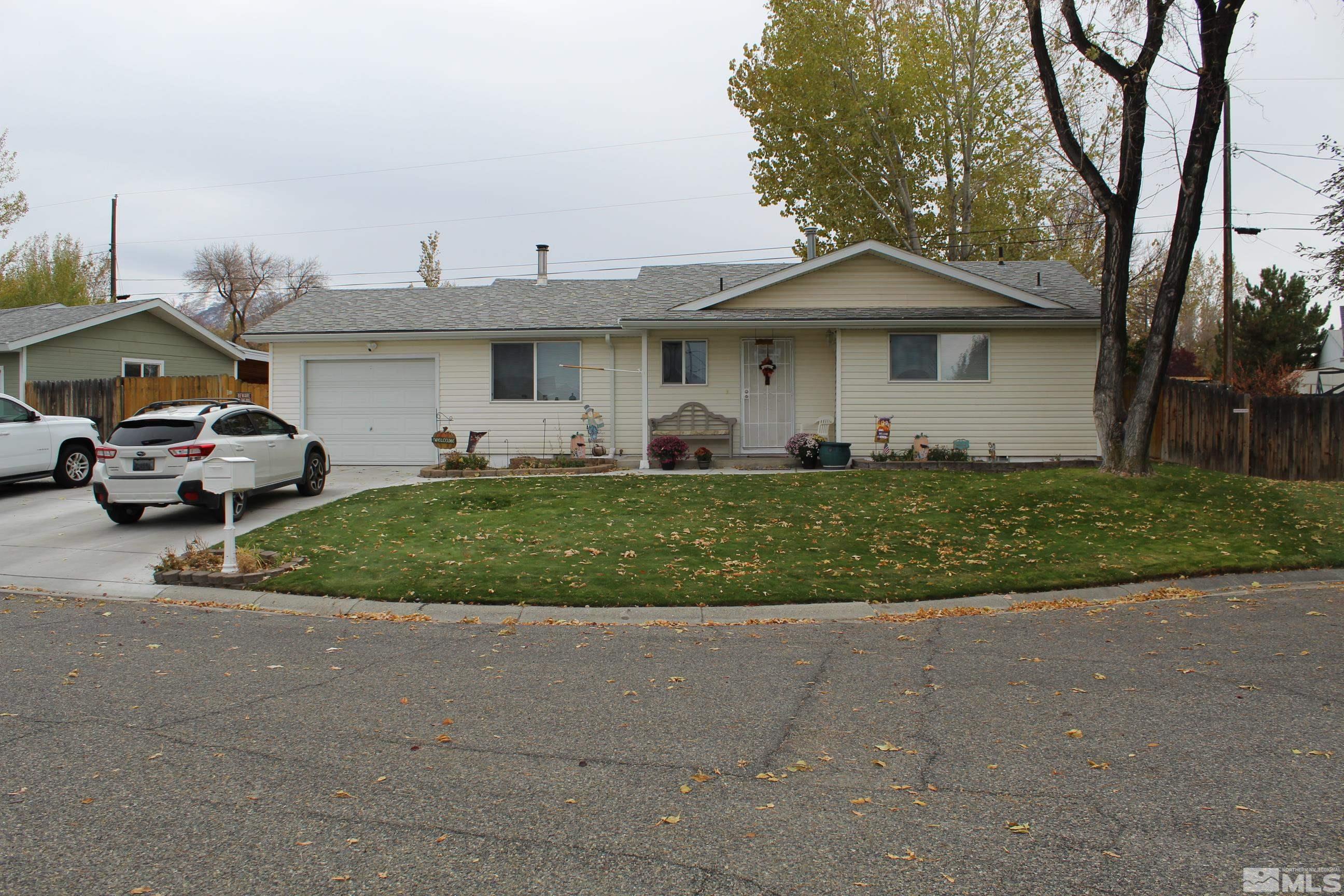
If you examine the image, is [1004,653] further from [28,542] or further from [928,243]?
[928,243]

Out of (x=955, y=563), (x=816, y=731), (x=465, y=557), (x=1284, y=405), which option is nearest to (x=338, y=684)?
(x=816, y=731)

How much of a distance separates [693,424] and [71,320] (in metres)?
16.0

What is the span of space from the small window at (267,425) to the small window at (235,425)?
0.11m

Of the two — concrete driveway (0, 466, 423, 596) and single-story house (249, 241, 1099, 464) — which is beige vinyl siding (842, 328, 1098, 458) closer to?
single-story house (249, 241, 1099, 464)

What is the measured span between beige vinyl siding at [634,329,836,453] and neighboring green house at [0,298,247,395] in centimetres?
1450

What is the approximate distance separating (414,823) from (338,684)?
2285 millimetres

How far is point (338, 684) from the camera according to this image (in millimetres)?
5773

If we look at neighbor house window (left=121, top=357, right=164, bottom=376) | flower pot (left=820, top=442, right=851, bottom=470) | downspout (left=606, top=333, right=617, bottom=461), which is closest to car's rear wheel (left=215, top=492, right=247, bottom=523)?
downspout (left=606, top=333, right=617, bottom=461)

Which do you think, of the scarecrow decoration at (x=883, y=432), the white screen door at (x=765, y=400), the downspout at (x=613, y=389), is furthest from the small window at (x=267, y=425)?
the scarecrow decoration at (x=883, y=432)

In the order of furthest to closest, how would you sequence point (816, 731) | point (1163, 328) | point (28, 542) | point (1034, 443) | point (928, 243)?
point (928, 243) → point (1034, 443) → point (1163, 328) → point (28, 542) → point (816, 731)

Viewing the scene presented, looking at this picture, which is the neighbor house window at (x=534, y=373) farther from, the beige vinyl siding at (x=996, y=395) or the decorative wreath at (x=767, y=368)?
the beige vinyl siding at (x=996, y=395)

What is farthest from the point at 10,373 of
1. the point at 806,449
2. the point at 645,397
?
the point at 806,449

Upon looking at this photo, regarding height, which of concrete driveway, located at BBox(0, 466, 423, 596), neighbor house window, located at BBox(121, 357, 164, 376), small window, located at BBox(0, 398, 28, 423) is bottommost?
concrete driveway, located at BBox(0, 466, 423, 596)

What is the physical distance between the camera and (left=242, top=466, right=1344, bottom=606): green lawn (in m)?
8.90
